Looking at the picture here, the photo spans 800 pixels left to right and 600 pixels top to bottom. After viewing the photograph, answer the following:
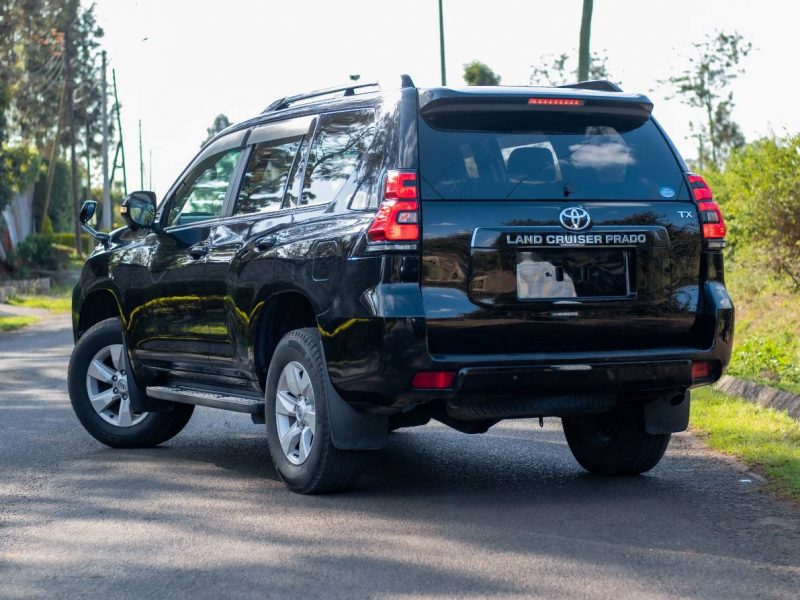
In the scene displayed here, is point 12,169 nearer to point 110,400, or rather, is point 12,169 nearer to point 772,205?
point 772,205

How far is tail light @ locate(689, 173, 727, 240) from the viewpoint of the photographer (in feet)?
22.1

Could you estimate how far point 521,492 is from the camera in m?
7.02

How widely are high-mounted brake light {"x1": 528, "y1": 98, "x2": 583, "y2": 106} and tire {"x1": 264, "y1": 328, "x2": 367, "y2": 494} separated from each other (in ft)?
5.02

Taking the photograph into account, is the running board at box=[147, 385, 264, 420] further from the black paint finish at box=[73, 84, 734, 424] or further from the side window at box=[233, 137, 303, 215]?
the side window at box=[233, 137, 303, 215]

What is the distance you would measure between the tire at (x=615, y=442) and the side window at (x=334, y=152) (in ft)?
6.15

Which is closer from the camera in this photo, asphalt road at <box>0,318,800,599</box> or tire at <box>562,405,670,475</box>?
asphalt road at <box>0,318,800,599</box>

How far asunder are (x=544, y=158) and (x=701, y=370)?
1.27 metres

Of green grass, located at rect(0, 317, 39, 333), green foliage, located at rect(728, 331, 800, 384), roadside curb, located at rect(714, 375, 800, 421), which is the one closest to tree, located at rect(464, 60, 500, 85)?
green grass, located at rect(0, 317, 39, 333)

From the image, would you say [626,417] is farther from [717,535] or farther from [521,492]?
[717,535]

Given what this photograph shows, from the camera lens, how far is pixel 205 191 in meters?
8.24

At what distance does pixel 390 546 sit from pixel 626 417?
81.8 inches

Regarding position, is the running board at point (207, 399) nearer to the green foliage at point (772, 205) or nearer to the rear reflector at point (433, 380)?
the rear reflector at point (433, 380)

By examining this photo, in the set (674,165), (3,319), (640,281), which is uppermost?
(674,165)

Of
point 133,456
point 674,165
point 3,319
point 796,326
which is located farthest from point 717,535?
point 3,319
